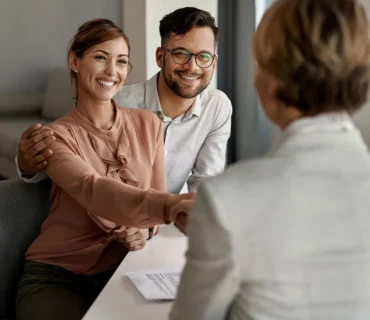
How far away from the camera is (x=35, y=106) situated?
209 inches

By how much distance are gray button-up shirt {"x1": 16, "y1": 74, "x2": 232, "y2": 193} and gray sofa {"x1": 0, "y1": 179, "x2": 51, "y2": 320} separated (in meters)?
0.57

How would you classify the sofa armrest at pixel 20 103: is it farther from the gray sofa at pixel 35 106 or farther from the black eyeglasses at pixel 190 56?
the black eyeglasses at pixel 190 56

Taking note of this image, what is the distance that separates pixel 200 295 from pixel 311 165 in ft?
0.85

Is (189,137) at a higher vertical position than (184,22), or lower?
lower

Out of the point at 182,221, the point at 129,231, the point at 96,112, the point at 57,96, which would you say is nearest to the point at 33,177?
the point at 96,112

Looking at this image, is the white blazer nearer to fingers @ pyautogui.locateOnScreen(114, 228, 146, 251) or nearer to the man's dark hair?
fingers @ pyautogui.locateOnScreen(114, 228, 146, 251)

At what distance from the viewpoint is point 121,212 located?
1.57 m

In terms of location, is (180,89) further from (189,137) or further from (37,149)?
(37,149)

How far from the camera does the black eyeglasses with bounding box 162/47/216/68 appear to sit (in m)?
2.20

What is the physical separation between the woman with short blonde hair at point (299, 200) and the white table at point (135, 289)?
34 cm

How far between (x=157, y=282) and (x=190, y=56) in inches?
41.7

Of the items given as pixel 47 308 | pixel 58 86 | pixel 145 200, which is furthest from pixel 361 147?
pixel 58 86

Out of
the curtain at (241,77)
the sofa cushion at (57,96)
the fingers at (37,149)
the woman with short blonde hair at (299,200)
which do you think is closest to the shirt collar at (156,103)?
the fingers at (37,149)

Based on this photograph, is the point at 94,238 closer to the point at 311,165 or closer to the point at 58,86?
the point at 311,165
